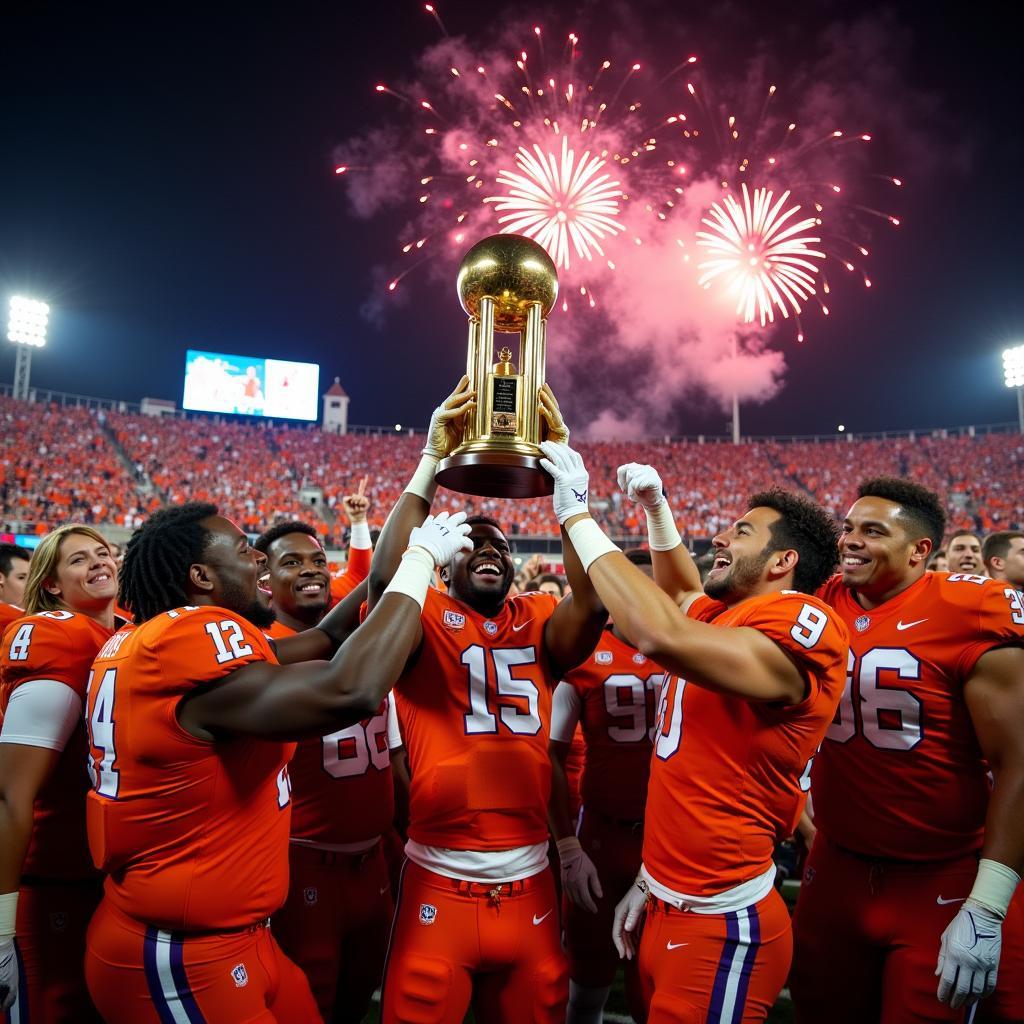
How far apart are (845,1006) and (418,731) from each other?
177 cm

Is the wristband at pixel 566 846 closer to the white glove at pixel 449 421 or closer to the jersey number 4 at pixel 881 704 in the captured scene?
the jersey number 4 at pixel 881 704

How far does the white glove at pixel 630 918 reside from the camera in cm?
249

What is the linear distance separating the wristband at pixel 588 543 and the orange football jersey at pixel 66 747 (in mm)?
1701

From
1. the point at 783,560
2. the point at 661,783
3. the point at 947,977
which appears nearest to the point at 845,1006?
the point at 947,977

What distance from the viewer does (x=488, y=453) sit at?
8.90 feet

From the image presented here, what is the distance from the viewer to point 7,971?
2.28m

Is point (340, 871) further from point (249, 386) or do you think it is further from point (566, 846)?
point (249, 386)

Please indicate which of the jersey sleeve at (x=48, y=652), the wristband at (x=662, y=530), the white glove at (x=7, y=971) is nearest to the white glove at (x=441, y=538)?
the wristband at (x=662, y=530)

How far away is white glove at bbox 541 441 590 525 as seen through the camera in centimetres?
254

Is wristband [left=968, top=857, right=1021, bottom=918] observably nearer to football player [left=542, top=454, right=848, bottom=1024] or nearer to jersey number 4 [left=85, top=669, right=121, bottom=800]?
football player [left=542, top=454, right=848, bottom=1024]

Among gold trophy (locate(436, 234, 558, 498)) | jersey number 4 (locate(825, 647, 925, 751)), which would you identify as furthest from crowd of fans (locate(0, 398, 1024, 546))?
jersey number 4 (locate(825, 647, 925, 751))

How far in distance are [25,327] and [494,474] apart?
31.6 m

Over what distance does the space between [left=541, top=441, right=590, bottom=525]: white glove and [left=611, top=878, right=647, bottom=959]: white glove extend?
4.16ft

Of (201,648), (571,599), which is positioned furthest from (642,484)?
(201,648)
